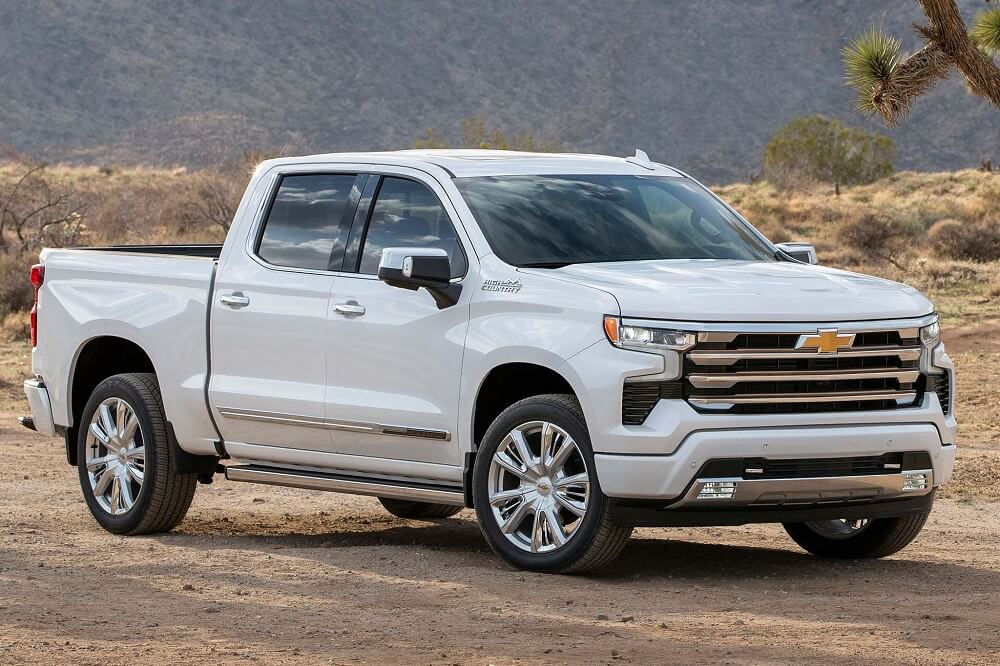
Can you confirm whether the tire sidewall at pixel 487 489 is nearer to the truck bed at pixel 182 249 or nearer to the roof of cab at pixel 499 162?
the roof of cab at pixel 499 162

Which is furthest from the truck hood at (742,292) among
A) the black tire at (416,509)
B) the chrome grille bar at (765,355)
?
the black tire at (416,509)

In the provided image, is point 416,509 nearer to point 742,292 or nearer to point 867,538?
point 867,538

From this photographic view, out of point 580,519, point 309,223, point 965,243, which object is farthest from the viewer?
point 965,243

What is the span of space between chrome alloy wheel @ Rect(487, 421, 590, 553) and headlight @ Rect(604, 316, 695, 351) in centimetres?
52

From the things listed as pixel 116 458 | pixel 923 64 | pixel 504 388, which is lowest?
pixel 116 458

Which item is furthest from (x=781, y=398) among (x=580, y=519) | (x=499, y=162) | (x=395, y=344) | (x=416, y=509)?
(x=416, y=509)

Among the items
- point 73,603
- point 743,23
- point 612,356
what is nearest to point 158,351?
point 73,603

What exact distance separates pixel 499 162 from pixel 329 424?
1.55 metres

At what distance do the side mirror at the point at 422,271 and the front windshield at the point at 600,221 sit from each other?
28 centimetres

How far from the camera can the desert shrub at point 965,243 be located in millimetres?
31328

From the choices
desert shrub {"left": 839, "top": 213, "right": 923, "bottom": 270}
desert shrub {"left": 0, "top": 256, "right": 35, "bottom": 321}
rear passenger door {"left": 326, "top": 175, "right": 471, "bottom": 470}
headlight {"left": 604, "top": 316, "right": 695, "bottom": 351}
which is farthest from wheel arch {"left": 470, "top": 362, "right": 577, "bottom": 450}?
desert shrub {"left": 839, "top": 213, "right": 923, "bottom": 270}

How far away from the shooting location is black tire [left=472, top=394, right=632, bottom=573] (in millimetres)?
7250

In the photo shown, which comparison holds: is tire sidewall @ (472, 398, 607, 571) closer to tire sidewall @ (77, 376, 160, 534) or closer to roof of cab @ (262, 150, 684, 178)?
roof of cab @ (262, 150, 684, 178)

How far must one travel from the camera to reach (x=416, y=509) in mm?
10234
